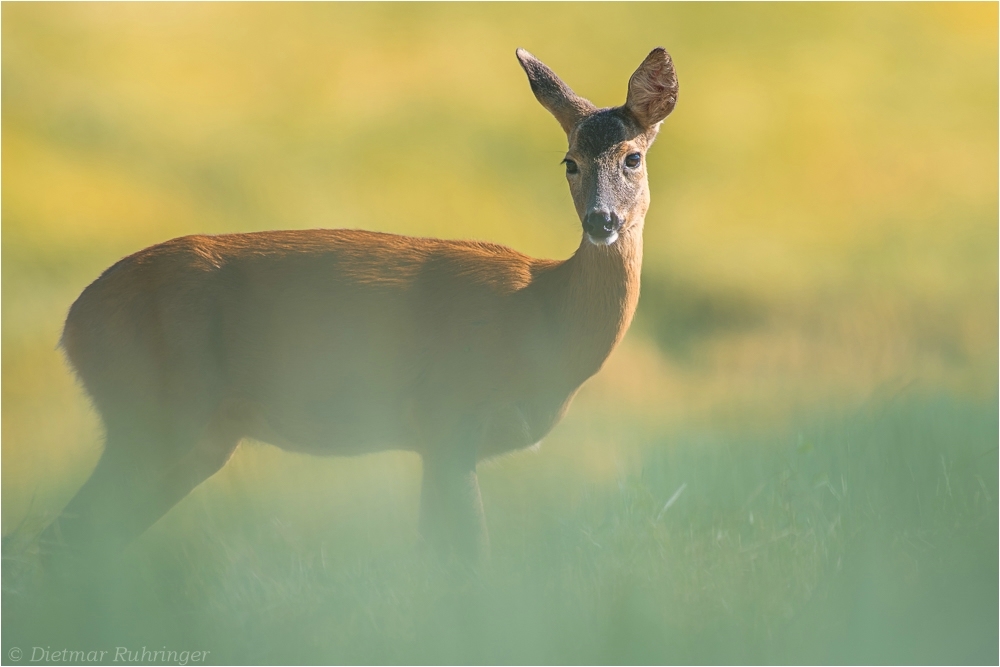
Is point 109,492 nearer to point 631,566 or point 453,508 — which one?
point 453,508

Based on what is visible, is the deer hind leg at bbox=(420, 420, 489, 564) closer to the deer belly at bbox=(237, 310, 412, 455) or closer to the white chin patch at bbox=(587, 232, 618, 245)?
the deer belly at bbox=(237, 310, 412, 455)

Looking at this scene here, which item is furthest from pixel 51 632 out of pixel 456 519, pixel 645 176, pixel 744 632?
pixel 645 176

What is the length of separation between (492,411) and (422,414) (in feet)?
0.91

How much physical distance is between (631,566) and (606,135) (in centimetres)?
171

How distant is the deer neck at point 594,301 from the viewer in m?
4.63

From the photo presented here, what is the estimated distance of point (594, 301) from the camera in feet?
15.3

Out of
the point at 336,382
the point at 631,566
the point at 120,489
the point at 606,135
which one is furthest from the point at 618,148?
the point at 120,489

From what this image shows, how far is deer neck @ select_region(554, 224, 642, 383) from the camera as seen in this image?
15.2 feet

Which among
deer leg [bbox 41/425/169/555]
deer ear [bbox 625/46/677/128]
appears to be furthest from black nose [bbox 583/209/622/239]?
deer leg [bbox 41/425/169/555]

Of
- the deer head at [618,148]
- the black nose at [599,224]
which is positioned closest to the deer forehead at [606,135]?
the deer head at [618,148]

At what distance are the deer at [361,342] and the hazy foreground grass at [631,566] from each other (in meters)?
0.28

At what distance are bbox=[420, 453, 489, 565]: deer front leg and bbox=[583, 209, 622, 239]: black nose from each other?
38.4 inches

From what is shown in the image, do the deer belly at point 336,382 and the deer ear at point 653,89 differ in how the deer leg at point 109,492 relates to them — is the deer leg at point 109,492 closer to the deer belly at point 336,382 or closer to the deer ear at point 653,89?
the deer belly at point 336,382

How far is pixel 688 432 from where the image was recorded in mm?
5129
